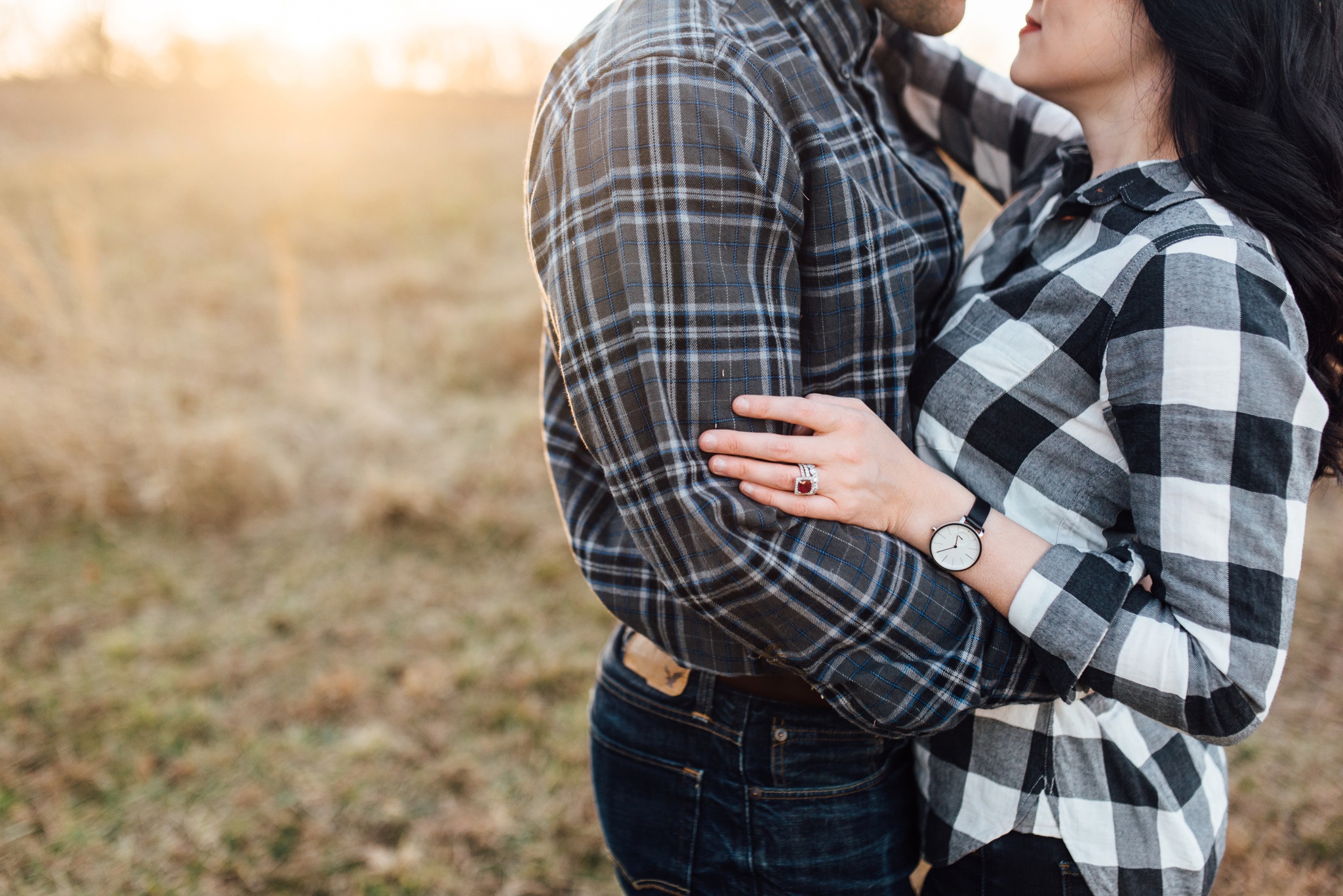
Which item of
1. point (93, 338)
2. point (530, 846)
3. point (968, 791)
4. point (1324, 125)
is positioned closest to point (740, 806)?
point (968, 791)

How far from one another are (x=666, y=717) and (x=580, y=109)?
0.84 meters

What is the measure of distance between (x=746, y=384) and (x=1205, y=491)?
1.70ft

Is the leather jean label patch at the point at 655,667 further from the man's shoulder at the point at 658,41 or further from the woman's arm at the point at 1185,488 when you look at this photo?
the man's shoulder at the point at 658,41

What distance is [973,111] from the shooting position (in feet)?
5.08

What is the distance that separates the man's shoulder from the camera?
2.86 ft

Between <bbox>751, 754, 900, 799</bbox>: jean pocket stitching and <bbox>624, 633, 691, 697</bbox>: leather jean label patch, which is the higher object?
<bbox>624, 633, 691, 697</bbox>: leather jean label patch

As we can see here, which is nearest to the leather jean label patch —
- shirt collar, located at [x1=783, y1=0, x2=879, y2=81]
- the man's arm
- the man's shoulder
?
the man's arm

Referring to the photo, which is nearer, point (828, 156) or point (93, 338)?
point (828, 156)

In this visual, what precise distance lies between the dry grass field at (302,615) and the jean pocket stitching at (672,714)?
1.32 meters

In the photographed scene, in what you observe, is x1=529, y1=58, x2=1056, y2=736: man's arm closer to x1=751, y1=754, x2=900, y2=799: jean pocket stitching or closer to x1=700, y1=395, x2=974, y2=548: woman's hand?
x1=700, y1=395, x2=974, y2=548: woman's hand

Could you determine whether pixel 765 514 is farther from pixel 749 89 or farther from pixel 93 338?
pixel 93 338

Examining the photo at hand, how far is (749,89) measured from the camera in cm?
89

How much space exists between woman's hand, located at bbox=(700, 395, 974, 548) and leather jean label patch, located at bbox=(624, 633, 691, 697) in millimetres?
372

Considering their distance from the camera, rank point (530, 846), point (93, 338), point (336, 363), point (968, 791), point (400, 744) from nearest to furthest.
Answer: point (968, 791)
point (530, 846)
point (400, 744)
point (93, 338)
point (336, 363)
